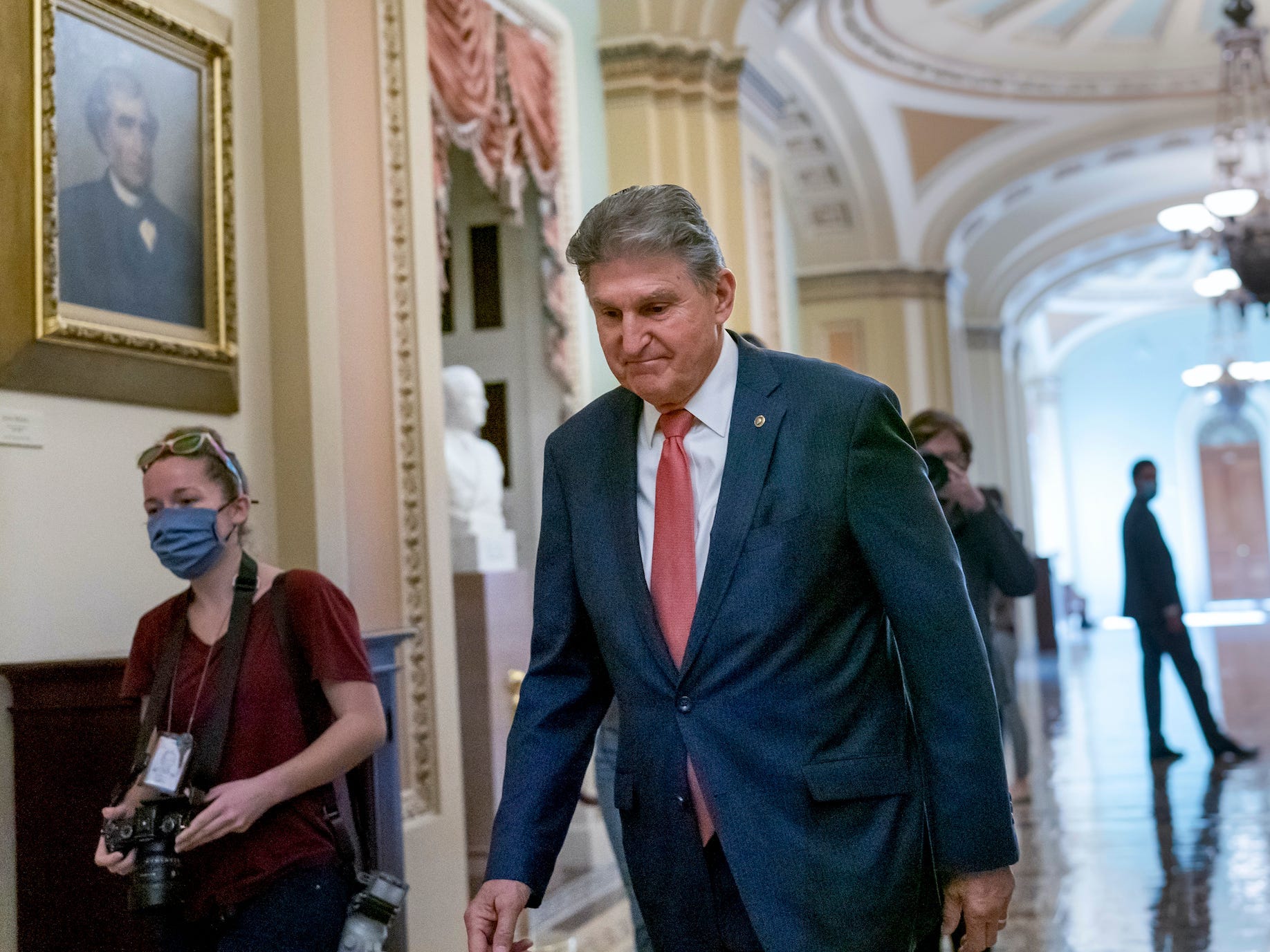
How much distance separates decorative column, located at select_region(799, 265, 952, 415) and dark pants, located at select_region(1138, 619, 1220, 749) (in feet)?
20.4

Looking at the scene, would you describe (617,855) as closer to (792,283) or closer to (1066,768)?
(1066,768)

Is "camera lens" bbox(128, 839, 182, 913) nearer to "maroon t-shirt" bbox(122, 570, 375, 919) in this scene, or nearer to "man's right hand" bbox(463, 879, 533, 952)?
"maroon t-shirt" bbox(122, 570, 375, 919)

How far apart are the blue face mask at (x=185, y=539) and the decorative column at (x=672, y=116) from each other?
5288 millimetres

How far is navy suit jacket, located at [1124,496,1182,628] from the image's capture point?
8.32 m

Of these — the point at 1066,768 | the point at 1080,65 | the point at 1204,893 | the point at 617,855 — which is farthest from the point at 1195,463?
the point at 617,855

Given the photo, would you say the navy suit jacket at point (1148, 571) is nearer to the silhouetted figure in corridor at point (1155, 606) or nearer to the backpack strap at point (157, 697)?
the silhouetted figure in corridor at point (1155, 606)

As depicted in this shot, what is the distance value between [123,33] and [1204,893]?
14.4 feet

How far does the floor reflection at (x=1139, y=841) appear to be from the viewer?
15.5 ft

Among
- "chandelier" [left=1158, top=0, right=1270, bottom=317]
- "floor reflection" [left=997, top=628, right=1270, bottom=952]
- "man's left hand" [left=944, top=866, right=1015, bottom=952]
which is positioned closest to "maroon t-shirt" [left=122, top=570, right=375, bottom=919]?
"man's left hand" [left=944, top=866, right=1015, bottom=952]

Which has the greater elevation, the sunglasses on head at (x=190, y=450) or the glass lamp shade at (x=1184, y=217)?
the glass lamp shade at (x=1184, y=217)

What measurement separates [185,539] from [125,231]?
1606 millimetres

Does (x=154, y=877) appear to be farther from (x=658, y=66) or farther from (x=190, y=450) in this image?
(x=658, y=66)

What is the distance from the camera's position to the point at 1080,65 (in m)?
14.5

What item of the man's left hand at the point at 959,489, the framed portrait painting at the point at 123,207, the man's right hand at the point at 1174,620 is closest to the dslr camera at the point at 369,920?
the framed portrait painting at the point at 123,207
